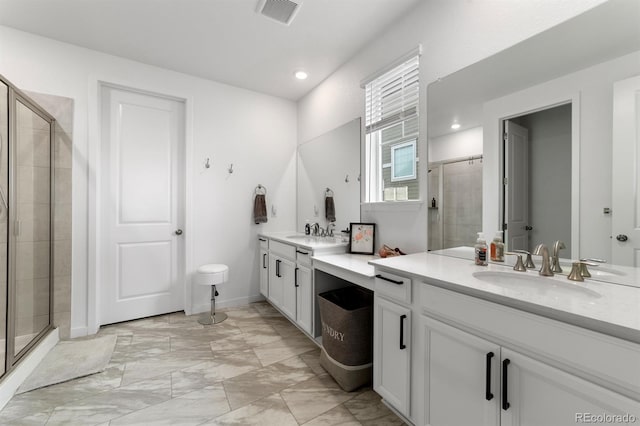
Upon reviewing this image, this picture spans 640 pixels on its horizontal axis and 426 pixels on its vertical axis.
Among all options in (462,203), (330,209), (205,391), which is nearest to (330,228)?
(330,209)

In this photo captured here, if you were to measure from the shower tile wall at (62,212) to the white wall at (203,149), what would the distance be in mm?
48

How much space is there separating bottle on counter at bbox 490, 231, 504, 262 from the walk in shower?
118 inches

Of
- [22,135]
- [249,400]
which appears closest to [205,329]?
[249,400]

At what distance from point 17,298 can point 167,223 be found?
1265 mm

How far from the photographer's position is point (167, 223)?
303 centimetres

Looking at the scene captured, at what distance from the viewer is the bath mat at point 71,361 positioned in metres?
1.86

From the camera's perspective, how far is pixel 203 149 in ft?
10.2

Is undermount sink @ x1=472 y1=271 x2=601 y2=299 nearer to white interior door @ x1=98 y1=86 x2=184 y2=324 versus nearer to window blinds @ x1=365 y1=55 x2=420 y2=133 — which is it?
window blinds @ x1=365 y1=55 x2=420 y2=133

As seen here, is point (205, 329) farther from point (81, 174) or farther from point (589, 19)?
point (589, 19)

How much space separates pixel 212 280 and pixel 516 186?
2671mm

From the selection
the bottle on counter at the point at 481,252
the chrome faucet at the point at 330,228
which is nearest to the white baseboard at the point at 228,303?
the chrome faucet at the point at 330,228

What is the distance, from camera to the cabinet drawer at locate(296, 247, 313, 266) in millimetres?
2340

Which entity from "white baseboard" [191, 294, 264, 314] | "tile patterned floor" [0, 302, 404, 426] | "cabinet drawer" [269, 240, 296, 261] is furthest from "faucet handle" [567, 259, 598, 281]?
"white baseboard" [191, 294, 264, 314]

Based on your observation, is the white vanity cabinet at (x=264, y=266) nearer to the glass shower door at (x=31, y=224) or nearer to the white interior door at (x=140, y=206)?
the white interior door at (x=140, y=206)
